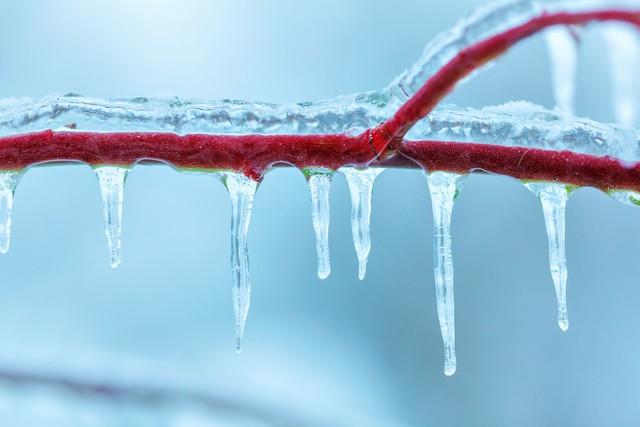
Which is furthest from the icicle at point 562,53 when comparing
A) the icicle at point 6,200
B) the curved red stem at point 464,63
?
the icicle at point 6,200

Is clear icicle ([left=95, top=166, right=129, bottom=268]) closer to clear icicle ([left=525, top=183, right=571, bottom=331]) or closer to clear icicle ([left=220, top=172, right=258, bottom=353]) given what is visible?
clear icicle ([left=220, top=172, right=258, bottom=353])

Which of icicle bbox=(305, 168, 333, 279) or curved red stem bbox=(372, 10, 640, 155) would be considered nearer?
curved red stem bbox=(372, 10, 640, 155)

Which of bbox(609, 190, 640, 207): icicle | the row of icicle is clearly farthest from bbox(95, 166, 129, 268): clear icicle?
bbox(609, 190, 640, 207): icicle

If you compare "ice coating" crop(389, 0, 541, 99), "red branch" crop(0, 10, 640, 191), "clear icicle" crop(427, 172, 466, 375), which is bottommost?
"clear icicle" crop(427, 172, 466, 375)

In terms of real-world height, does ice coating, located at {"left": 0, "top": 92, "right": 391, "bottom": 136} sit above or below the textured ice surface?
above

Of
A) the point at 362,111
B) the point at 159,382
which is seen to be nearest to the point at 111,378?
the point at 159,382

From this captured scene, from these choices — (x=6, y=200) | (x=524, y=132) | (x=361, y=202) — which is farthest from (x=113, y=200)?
(x=524, y=132)

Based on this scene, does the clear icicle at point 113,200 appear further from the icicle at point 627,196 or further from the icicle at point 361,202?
the icicle at point 627,196
